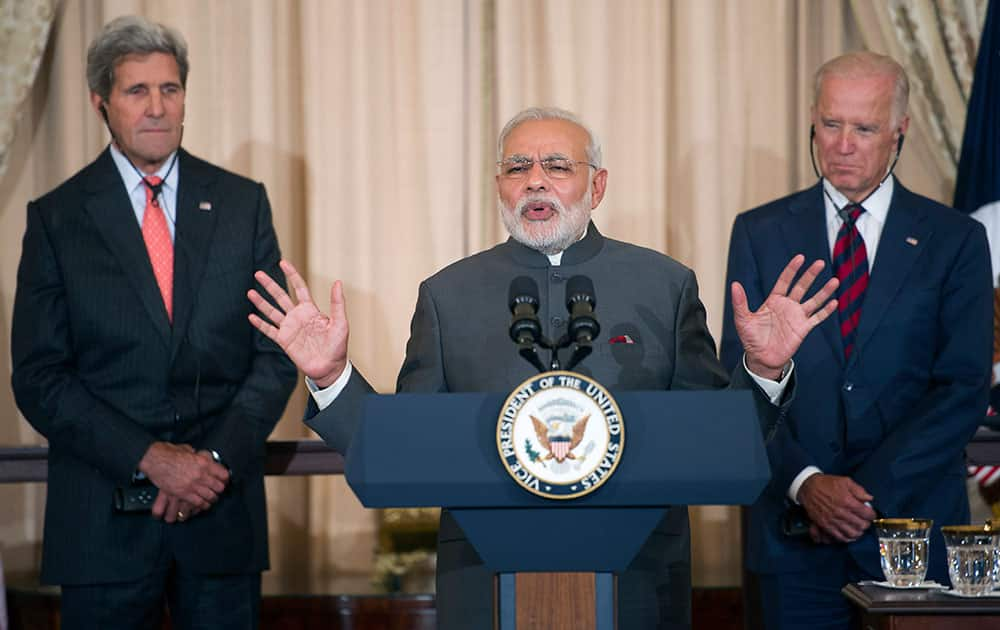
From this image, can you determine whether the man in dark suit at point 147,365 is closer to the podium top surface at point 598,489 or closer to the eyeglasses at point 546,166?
the eyeglasses at point 546,166

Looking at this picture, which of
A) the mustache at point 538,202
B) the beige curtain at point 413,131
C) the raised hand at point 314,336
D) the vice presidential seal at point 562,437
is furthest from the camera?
the beige curtain at point 413,131

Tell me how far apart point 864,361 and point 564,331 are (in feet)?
3.46

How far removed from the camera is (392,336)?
5191mm

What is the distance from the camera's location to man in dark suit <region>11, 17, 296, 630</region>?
3.56m

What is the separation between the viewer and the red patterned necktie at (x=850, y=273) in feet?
12.2

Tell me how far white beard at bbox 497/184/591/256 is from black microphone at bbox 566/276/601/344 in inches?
25.0

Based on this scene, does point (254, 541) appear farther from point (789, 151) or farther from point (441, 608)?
point (789, 151)

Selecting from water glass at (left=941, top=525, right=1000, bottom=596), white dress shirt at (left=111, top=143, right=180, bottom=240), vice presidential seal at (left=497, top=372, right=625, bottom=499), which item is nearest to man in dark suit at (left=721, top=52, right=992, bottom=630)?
water glass at (left=941, top=525, right=1000, bottom=596)

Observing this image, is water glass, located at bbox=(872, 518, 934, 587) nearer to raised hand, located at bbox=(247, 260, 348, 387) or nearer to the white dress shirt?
raised hand, located at bbox=(247, 260, 348, 387)

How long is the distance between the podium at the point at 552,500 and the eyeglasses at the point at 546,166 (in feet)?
3.35

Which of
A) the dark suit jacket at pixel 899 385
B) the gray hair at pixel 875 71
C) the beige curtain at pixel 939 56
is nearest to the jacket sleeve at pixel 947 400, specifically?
the dark suit jacket at pixel 899 385

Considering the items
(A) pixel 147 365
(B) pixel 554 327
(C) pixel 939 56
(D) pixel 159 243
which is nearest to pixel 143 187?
(D) pixel 159 243

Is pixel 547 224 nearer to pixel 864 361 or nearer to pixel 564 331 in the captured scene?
pixel 564 331

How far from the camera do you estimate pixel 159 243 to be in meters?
3.78
